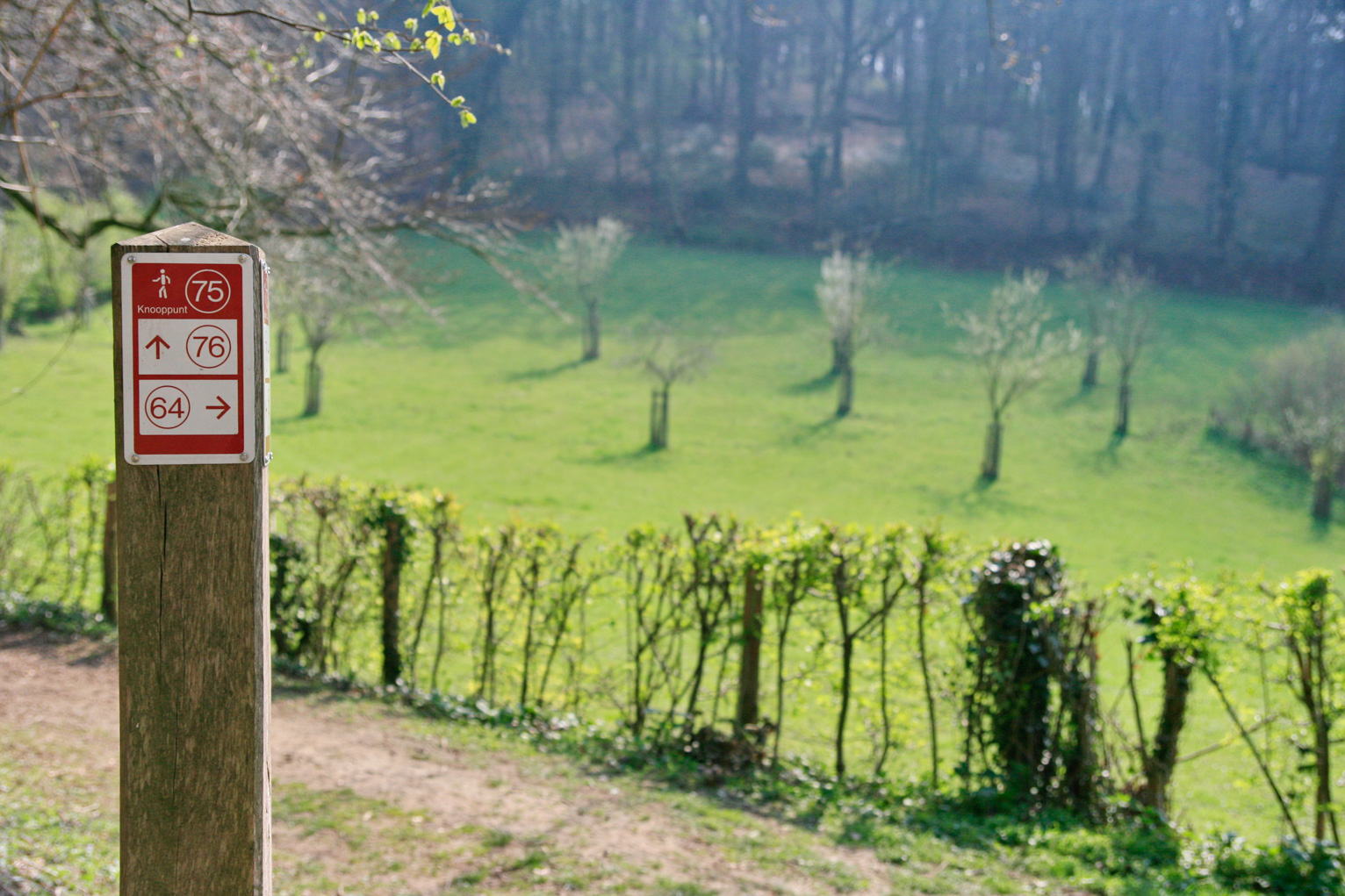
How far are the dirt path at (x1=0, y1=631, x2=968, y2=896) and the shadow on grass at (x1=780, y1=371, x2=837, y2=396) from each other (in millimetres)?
26912

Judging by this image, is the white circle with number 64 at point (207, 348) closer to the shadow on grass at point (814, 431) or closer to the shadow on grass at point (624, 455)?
the shadow on grass at point (624, 455)

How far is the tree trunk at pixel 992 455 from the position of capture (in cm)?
2556

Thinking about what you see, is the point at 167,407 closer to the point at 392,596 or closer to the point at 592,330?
the point at 392,596

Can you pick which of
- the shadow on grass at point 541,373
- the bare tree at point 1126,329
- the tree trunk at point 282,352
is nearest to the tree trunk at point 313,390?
the tree trunk at point 282,352

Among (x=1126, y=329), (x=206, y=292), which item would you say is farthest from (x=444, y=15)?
(x=1126, y=329)

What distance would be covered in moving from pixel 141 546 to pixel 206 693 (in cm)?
31

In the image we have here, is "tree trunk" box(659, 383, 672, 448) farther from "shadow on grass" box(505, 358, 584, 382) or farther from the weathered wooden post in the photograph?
the weathered wooden post

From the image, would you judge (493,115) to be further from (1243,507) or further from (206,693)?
(206,693)

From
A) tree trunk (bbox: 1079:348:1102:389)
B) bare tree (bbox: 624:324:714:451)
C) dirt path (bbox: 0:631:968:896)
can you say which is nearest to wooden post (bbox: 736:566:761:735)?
dirt path (bbox: 0:631:968:896)

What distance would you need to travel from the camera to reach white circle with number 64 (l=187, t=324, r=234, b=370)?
1.82m

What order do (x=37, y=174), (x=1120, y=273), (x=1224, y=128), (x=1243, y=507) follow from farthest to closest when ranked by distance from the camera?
(x=1224, y=128)
(x=1120, y=273)
(x=1243, y=507)
(x=37, y=174)

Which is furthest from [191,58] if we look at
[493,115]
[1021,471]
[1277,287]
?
[1277,287]

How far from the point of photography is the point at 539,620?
23.7ft

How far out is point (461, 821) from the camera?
15.9ft
